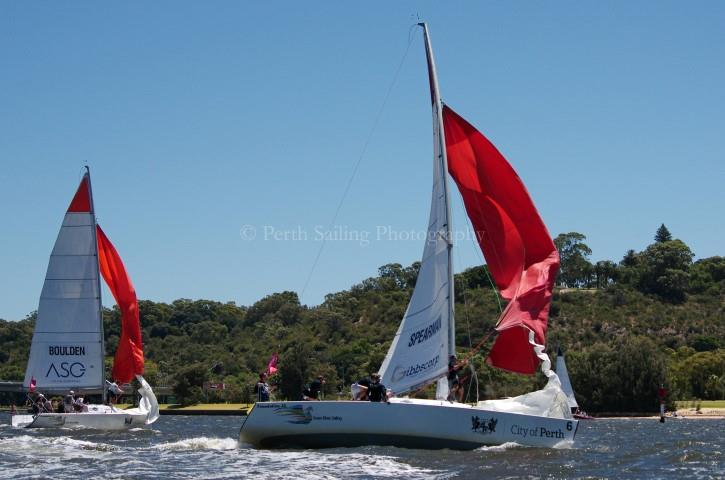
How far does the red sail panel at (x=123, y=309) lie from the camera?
1855 inches

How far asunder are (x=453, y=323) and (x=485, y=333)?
62905 mm

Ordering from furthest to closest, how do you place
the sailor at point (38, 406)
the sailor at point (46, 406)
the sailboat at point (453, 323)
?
the sailor at point (46, 406)
the sailor at point (38, 406)
the sailboat at point (453, 323)

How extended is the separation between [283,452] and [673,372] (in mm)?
54229

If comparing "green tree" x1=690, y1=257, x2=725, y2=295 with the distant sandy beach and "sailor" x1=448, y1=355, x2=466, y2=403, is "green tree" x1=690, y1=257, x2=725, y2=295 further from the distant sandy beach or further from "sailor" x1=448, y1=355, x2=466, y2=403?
"sailor" x1=448, y1=355, x2=466, y2=403

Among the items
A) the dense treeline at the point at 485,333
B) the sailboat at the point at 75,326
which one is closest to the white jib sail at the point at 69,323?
the sailboat at the point at 75,326

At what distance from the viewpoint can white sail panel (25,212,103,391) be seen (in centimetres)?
4641

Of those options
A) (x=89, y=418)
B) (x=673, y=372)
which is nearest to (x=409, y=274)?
(x=673, y=372)

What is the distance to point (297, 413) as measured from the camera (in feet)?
91.4

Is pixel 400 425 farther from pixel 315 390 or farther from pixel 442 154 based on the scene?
pixel 442 154

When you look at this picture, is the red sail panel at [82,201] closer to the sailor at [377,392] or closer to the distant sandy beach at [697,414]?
the sailor at [377,392]

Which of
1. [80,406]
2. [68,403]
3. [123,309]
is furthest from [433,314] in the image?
[123,309]

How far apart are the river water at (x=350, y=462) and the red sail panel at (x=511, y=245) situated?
2935 mm

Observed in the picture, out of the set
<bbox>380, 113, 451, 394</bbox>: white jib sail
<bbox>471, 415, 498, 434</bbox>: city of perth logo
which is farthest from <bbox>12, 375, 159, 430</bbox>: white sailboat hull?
<bbox>471, 415, 498, 434</bbox>: city of perth logo

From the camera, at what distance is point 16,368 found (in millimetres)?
121625
